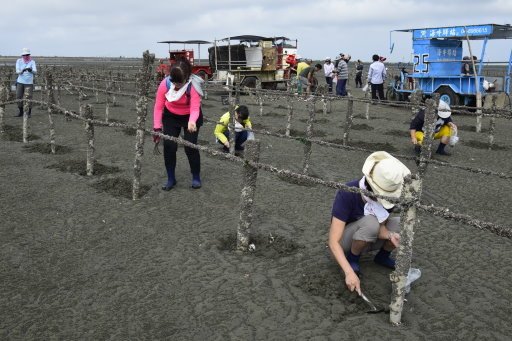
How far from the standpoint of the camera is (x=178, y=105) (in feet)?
16.6

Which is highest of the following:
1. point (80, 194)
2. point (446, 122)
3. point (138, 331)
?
point (446, 122)

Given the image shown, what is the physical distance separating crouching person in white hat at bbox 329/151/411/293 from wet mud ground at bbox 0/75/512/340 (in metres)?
0.25

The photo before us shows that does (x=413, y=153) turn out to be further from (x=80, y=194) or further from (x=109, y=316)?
(x=109, y=316)

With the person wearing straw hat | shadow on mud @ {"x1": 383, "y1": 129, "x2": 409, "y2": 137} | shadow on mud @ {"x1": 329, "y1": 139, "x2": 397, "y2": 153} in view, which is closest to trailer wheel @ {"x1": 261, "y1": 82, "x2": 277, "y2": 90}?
shadow on mud @ {"x1": 383, "y1": 129, "x2": 409, "y2": 137}

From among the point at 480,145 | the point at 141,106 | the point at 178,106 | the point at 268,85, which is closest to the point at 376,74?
the point at 480,145

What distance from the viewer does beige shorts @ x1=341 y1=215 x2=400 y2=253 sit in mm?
3125

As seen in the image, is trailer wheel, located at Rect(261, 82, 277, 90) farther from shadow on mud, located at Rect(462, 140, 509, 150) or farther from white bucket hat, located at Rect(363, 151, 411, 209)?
white bucket hat, located at Rect(363, 151, 411, 209)

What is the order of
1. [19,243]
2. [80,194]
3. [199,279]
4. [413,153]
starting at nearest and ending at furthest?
[199,279], [19,243], [80,194], [413,153]

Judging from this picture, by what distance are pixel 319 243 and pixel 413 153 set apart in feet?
16.3

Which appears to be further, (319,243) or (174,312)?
(319,243)

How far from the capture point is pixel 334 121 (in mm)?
12297

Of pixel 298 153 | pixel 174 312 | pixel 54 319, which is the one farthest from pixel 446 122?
pixel 54 319

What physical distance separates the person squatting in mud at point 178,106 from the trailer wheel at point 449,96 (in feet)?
34.5

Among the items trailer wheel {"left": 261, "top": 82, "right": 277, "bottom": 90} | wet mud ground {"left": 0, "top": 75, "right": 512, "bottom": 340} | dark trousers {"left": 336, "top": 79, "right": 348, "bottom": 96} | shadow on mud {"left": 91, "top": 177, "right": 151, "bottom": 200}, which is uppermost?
trailer wheel {"left": 261, "top": 82, "right": 277, "bottom": 90}
